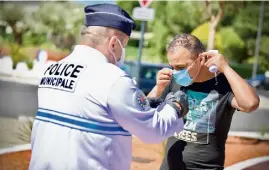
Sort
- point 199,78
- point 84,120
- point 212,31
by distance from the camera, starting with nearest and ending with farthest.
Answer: point 84,120 < point 199,78 < point 212,31

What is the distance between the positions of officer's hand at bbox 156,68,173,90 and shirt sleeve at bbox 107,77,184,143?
0.67 metres

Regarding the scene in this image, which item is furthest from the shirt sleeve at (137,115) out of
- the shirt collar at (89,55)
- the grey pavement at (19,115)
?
the grey pavement at (19,115)

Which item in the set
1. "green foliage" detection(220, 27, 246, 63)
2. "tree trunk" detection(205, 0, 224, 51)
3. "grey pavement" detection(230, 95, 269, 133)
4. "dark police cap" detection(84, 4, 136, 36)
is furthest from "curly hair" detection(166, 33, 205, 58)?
"green foliage" detection(220, 27, 246, 63)

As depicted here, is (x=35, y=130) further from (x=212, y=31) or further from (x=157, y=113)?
(x=212, y=31)

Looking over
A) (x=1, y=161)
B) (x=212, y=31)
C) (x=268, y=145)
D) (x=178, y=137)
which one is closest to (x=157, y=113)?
(x=178, y=137)

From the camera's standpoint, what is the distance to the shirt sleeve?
2.02 m

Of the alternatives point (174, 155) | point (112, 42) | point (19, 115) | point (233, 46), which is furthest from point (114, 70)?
point (233, 46)

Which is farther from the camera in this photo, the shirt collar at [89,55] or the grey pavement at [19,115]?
the grey pavement at [19,115]

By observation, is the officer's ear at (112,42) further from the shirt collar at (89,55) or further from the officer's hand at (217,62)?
the officer's hand at (217,62)

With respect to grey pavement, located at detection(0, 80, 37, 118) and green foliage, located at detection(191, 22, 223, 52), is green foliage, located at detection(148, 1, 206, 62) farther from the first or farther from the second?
grey pavement, located at detection(0, 80, 37, 118)

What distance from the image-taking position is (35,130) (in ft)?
7.28

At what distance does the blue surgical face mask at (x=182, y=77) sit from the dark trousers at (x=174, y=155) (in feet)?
1.00

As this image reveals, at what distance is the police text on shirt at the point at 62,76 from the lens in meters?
2.10

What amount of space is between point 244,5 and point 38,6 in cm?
688
